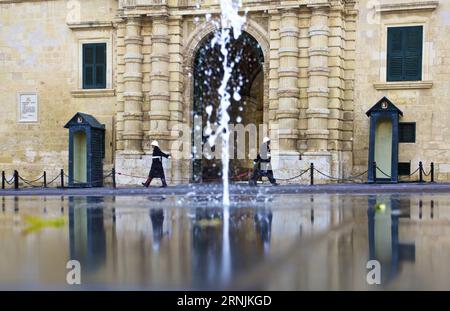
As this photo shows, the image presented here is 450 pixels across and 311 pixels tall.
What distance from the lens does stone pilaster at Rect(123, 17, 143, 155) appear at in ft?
72.3

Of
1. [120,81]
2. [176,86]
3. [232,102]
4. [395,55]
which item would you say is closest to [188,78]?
[176,86]

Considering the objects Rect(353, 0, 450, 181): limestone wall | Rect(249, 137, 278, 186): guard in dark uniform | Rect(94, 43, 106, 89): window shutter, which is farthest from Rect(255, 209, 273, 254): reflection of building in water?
Rect(94, 43, 106, 89): window shutter

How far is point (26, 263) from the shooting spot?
4621 mm

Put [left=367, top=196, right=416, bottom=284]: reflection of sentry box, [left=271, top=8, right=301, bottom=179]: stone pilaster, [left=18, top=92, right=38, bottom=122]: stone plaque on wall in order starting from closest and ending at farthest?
[left=367, top=196, right=416, bottom=284]: reflection of sentry box
[left=271, top=8, right=301, bottom=179]: stone pilaster
[left=18, top=92, right=38, bottom=122]: stone plaque on wall

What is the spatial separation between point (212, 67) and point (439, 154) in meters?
10.2

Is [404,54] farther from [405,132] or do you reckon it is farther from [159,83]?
[159,83]

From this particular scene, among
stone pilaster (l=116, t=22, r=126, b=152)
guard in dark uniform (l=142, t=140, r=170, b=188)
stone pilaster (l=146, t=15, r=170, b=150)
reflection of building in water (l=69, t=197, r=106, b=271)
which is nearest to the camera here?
reflection of building in water (l=69, t=197, r=106, b=271)

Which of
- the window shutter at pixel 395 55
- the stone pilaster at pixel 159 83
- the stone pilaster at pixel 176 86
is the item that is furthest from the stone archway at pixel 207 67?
the window shutter at pixel 395 55

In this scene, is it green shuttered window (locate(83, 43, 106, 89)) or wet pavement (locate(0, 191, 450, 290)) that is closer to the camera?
wet pavement (locate(0, 191, 450, 290))

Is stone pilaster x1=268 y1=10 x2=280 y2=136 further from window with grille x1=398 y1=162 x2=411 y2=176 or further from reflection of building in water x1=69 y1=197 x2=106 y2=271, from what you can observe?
reflection of building in water x1=69 y1=197 x2=106 y2=271

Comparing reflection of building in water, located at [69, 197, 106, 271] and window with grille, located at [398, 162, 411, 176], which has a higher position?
Answer: window with grille, located at [398, 162, 411, 176]

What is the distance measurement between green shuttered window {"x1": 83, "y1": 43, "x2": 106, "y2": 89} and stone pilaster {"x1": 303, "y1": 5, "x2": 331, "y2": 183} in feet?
27.6

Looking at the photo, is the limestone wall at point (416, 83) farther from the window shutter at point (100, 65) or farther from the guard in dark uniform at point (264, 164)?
the window shutter at point (100, 65)
